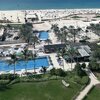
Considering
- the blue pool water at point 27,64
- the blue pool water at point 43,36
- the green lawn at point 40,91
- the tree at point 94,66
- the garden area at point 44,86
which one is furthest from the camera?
the blue pool water at point 43,36

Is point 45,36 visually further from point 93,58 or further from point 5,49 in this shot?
point 93,58

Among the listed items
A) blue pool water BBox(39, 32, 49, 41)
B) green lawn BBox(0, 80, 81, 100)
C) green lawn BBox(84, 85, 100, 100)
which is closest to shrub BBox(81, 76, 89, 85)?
green lawn BBox(0, 80, 81, 100)

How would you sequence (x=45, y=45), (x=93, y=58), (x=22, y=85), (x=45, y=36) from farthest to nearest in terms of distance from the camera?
1. (x=45, y=36)
2. (x=45, y=45)
3. (x=93, y=58)
4. (x=22, y=85)

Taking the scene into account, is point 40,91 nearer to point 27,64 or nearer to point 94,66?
point 94,66

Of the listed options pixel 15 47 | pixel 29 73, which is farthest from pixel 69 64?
pixel 15 47

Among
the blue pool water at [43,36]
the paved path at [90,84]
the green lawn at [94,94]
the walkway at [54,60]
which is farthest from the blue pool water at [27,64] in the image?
the blue pool water at [43,36]

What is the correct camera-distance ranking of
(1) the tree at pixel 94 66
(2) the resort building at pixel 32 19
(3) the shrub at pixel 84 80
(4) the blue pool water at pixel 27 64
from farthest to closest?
(2) the resort building at pixel 32 19 < (4) the blue pool water at pixel 27 64 < (1) the tree at pixel 94 66 < (3) the shrub at pixel 84 80

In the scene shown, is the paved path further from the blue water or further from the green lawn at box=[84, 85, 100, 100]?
the blue water

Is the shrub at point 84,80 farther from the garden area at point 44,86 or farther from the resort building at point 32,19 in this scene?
the resort building at point 32,19
